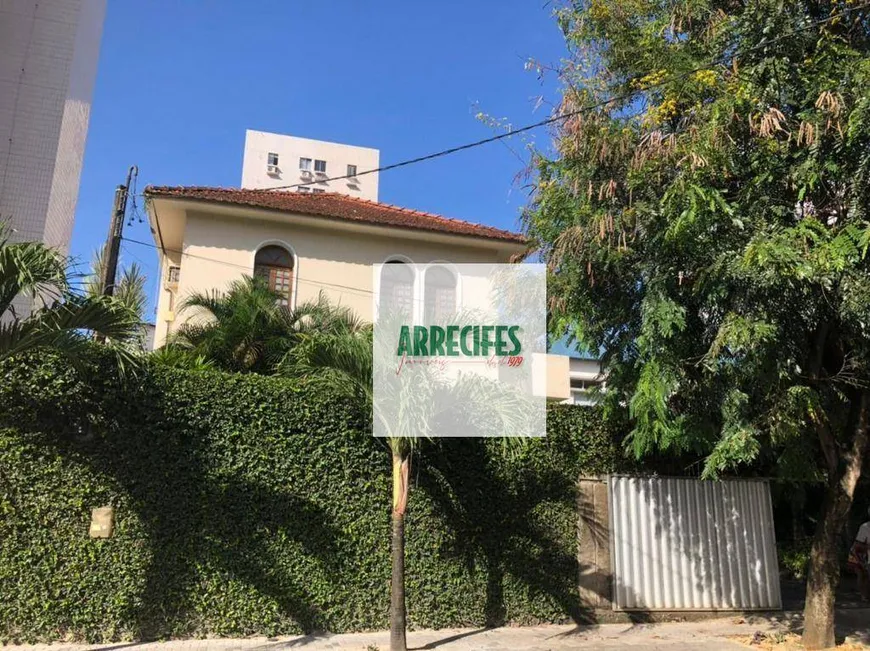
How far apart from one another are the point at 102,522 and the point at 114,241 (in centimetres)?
619

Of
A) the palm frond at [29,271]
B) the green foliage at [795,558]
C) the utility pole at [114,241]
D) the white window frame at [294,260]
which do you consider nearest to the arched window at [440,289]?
the white window frame at [294,260]

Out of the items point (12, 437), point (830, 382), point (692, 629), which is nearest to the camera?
point (12, 437)

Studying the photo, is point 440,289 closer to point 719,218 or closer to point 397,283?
point 397,283

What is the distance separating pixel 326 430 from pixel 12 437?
330cm

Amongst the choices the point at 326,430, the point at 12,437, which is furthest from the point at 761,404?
the point at 12,437

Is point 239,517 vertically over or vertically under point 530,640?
over

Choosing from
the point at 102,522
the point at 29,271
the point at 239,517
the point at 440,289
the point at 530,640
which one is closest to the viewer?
the point at 29,271

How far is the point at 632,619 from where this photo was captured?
27.9 ft

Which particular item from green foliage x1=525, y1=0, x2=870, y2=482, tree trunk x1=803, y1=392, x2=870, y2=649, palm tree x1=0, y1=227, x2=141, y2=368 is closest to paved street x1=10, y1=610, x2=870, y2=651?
tree trunk x1=803, y1=392, x2=870, y2=649

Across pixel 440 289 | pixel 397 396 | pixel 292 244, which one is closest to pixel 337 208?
pixel 292 244

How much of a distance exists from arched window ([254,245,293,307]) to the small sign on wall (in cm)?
765

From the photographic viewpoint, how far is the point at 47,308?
5832 millimetres

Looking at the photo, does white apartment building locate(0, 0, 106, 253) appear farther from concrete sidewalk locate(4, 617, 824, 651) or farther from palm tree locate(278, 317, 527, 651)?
concrete sidewalk locate(4, 617, 824, 651)

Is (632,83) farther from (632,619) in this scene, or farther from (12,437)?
(12,437)
